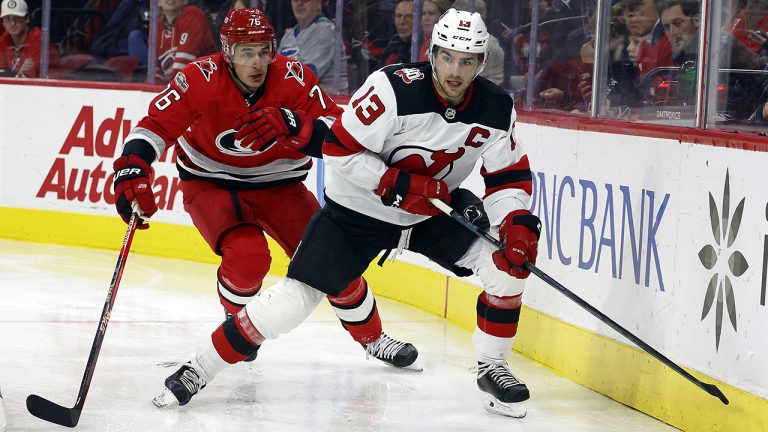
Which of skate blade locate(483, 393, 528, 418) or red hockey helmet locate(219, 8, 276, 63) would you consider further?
red hockey helmet locate(219, 8, 276, 63)

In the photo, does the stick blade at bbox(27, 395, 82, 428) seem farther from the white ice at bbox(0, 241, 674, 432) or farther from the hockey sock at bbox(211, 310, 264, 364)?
the hockey sock at bbox(211, 310, 264, 364)

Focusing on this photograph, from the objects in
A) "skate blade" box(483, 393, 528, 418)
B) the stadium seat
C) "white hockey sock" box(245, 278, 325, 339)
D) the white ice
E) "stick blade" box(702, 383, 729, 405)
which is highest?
the stadium seat

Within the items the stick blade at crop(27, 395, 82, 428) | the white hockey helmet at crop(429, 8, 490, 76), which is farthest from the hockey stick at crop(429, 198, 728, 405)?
the stick blade at crop(27, 395, 82, 428)

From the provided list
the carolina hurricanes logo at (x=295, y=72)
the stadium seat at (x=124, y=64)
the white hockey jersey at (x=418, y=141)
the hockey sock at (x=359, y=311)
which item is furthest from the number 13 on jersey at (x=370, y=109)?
the stadium seat at (x=124, y=64)

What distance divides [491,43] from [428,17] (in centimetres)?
61

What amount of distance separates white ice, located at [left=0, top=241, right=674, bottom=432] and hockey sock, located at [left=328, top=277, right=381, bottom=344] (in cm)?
12

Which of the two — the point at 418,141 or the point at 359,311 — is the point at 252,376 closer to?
the point at 359,311

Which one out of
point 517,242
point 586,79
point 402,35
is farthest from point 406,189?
point 402,35

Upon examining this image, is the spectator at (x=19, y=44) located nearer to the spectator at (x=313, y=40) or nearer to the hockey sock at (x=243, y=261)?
the spectator at (x=313, y=40)

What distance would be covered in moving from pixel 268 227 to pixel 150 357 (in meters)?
0.61

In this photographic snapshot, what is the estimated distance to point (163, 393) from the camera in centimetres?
359

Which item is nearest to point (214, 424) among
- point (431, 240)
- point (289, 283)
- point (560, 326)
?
point (289, 283)

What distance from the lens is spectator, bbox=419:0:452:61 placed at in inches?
219

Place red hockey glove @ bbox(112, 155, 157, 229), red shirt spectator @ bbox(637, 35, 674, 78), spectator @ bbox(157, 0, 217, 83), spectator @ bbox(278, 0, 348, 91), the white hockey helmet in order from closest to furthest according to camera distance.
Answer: the white hockey helmet
red hockey glove @ bbox(112, 155, 157, 229)
red shirt spectator @ bbox(637, 35, 674, 78)
spectator @ bbox(278, 0, 348, 91)
spectator @ bbox(157, 0, 217, 83)
